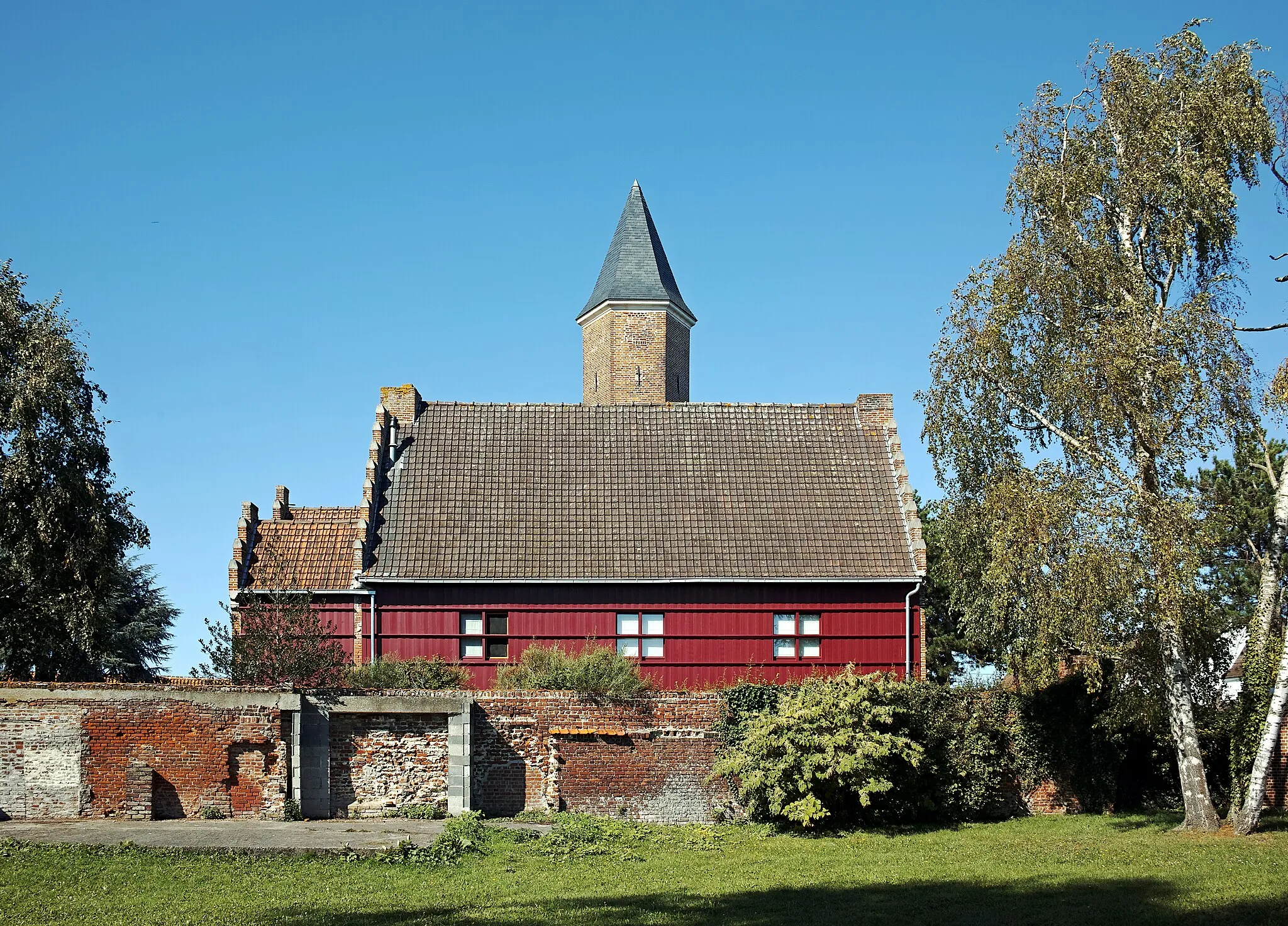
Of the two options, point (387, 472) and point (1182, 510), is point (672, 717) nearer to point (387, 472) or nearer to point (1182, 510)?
point (1182, 510)

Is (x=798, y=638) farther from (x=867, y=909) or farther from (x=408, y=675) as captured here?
(x=867, y=909)

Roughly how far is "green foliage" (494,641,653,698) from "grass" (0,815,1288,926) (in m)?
3.58

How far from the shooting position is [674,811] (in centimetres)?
2408

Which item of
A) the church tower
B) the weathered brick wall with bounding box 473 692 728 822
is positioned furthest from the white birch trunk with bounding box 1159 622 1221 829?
the church tower

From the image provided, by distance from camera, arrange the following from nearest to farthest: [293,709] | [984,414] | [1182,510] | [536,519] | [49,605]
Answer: [1182,510] → [293,709] → [984,414] → [49,605] → [536,519]

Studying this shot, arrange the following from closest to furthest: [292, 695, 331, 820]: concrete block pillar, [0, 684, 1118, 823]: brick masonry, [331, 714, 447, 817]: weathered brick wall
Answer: [0, 684, 1118, 823]: brick masonry
[292, 695, 331, 820]: concrete block pillar
[331, 714, 447, 817]: weathered brick wall

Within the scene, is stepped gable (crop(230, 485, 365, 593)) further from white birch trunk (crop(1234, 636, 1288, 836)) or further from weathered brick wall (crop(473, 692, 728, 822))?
white birch trunk (crop(1234, 636, 1288, 836))

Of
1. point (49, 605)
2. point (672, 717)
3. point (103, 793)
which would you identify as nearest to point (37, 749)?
point (103, 793)

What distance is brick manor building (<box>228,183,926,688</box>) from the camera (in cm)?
3077

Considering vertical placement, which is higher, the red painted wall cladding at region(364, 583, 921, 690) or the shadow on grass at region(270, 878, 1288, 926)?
the red painted wall cladding at region(364, 583, 921, 690)

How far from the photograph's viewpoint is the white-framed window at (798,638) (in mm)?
31172

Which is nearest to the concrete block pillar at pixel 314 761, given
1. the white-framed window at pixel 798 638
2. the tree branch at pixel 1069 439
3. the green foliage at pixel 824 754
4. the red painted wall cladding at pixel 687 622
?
the green foliage at pixel 824 754

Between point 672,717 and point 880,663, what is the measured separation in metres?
8.48

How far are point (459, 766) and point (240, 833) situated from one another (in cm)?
412
